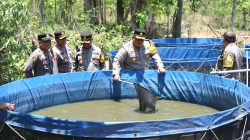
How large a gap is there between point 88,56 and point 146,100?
148cm

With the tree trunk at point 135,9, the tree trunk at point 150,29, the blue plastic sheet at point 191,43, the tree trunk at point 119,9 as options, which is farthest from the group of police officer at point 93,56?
the tree trunk at point 119,9

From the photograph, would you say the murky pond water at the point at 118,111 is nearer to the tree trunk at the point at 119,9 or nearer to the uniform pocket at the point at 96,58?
the uniform pocket at the point at 96,58

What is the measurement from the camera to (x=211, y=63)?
35.4 feet

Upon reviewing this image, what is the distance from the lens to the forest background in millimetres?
8438

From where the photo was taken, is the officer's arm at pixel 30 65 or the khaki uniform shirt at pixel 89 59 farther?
the khaki uniform shirt at pixel 89 59

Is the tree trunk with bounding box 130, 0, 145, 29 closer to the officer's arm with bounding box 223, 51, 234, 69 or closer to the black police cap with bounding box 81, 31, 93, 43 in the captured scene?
the black police cap with bounding box 81, 31, 93, 43

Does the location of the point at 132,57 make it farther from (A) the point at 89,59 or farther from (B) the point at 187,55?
(B) the point at 187,55

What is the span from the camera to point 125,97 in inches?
352

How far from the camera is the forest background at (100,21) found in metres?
8.44

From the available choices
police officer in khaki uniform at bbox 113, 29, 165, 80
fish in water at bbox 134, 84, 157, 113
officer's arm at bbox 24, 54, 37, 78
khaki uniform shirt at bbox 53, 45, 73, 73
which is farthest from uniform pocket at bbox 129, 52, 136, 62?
officer's arm at bbox 24, 54, 37, 78

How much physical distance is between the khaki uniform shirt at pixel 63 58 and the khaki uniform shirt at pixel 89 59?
0.23 metres

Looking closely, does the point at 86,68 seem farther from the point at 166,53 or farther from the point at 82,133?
the point at 166,53

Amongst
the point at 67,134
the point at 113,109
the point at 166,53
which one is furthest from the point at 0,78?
the point at 166,53

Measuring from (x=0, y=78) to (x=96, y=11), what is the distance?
11.5 m
